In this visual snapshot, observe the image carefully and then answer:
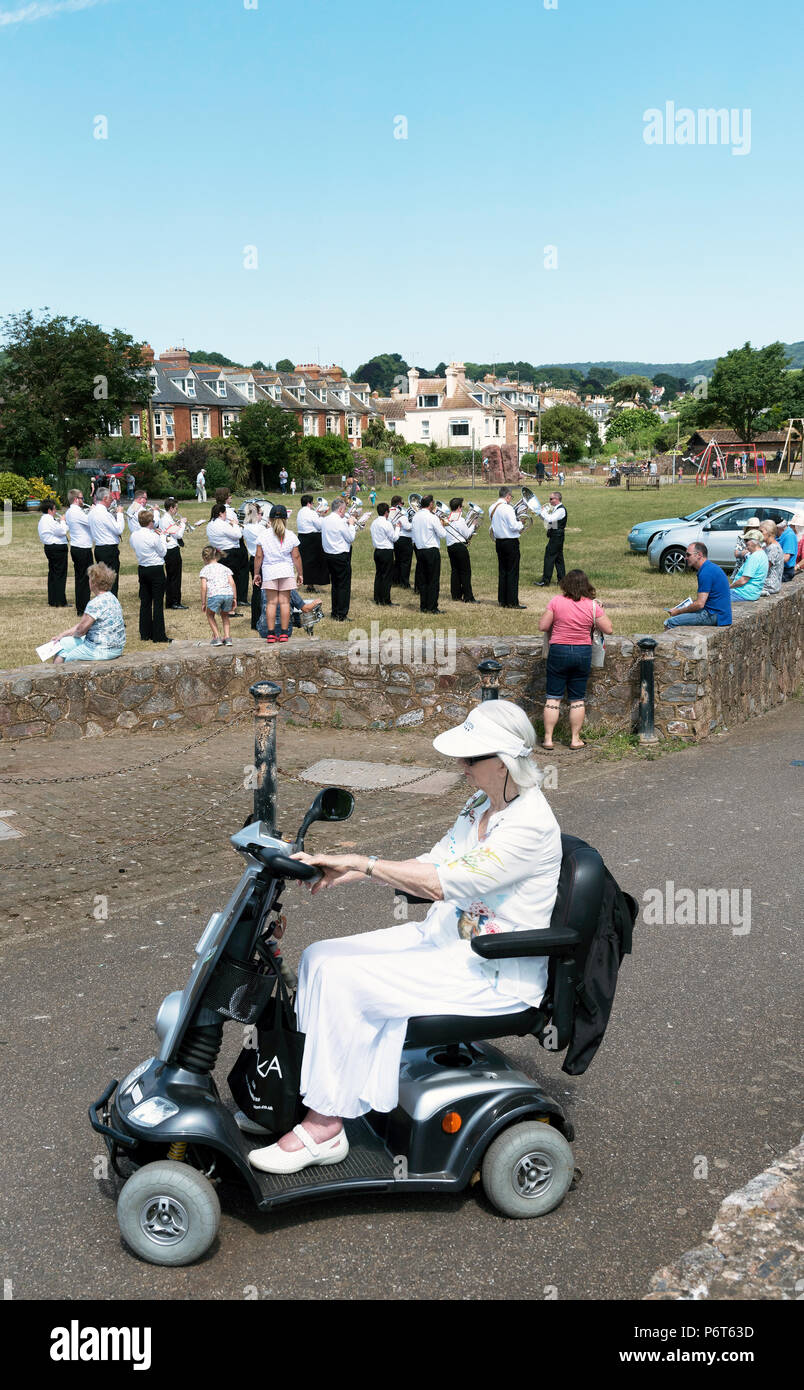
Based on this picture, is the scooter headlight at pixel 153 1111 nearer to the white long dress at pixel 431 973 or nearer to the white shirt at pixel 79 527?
the white long dress at pixel 431 973

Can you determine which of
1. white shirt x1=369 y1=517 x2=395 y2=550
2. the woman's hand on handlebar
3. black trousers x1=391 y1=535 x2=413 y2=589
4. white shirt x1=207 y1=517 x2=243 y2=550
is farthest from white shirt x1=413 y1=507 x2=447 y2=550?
the woman's hand on handlebar

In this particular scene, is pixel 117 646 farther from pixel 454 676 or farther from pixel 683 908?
pixel 683 908

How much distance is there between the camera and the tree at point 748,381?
259 ft

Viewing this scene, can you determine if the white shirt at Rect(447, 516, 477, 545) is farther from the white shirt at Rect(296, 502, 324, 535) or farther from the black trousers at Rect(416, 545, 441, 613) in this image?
the white shirt at Rect(296, 502, 324, 535)

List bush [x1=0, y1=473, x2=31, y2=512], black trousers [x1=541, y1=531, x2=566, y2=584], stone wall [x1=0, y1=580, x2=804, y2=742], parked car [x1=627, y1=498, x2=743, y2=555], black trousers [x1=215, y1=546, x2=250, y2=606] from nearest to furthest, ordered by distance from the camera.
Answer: stone wall [x1=0, y1=580, x2=804, y2=742], black trousers [x1=215, y1=546, x2=250, y2=606], black trousers [x1=541, y1=531, x2=566, y2=584], parked car [x1=627, y1=498, x2=743, y2=555], bush [x1=0, y1=473, x2=31, y2=512]

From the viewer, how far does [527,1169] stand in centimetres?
385

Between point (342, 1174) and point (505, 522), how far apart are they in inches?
584

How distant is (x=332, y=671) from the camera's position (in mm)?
11656

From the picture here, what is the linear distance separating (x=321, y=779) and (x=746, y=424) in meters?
79.8

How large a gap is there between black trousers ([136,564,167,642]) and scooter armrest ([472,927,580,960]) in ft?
39.5

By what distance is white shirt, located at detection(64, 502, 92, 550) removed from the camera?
1720 cm

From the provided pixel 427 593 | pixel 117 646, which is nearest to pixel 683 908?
pixel 117 646

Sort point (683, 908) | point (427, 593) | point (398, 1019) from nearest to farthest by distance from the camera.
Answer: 1. point (398, 1019)
2. point (683, 908)
3. point (427, 593)

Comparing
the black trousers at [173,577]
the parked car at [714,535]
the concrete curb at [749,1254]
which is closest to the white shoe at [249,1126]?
the concrete curb at [749,1254]
